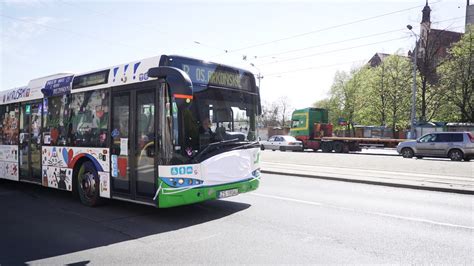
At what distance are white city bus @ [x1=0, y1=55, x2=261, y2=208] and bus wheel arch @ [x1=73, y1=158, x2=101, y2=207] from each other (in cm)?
2

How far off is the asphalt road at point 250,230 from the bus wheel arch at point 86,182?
9.8 inches

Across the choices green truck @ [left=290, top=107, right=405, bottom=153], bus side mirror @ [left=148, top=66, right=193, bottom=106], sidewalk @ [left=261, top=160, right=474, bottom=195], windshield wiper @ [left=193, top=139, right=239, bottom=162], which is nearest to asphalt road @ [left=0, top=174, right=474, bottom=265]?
sidewalk @ [left=261, top=160, right=474, bottom=195]

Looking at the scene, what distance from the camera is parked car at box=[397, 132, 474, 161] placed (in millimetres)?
20766

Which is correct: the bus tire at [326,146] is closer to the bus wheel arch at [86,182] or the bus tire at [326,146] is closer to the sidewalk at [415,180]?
the sidewalk at [415,180]

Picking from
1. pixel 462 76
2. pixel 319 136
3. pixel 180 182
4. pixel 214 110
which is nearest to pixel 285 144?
pixel 319 136

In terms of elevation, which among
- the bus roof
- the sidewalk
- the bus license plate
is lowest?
the sidewalk

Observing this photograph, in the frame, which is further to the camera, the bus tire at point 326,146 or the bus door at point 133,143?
the bus tire at point 326,146

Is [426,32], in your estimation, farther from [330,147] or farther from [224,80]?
[224,80]

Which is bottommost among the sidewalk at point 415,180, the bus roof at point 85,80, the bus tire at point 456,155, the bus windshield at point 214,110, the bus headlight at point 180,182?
the sidewalk at point 415,180

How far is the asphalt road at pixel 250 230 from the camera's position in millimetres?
4880

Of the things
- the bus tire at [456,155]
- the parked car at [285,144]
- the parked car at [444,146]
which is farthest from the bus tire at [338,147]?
the bus tire at [456,155]

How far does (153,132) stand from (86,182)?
264 cm

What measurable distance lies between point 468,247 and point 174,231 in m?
4.41

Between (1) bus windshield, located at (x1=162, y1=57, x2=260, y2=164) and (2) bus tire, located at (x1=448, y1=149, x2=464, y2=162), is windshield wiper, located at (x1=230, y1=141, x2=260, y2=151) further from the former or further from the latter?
(2) bus tire, located at (x1=448, y1=149, x2=464, y2=162)
